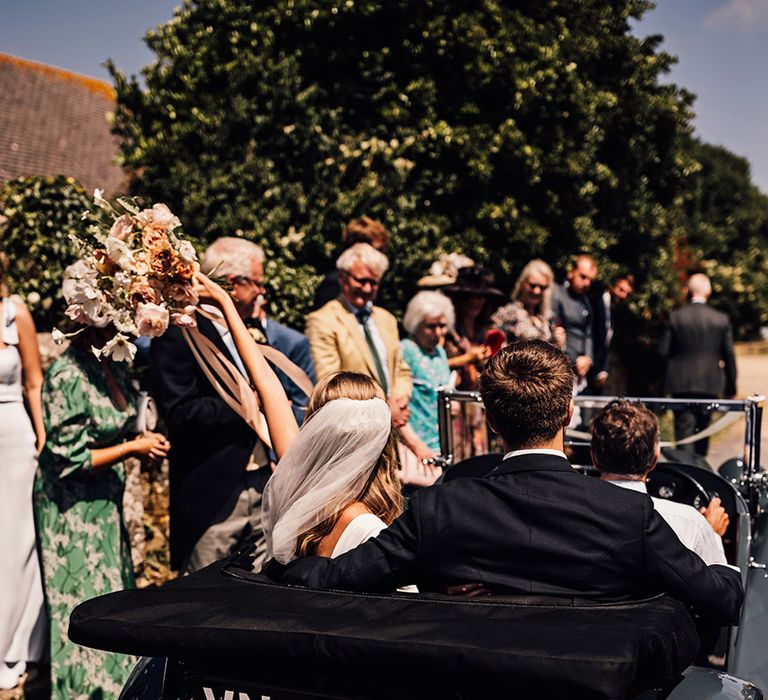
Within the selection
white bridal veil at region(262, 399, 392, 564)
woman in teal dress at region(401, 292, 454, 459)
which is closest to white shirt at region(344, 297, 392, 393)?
woman in teal dress at region(401, 292, 454, 459)

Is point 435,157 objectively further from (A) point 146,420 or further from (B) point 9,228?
(A) point 146,420

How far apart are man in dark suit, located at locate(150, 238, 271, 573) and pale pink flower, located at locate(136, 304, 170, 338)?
93cm

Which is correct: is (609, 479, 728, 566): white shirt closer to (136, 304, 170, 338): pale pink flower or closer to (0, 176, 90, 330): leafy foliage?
(136, 304, 170, 338): pale pink flower

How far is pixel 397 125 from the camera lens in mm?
9008

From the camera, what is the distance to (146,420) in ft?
14.4

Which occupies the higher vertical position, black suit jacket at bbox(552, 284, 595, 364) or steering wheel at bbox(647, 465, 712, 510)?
black suit jacket at bbox(552, 284, 595, 364)

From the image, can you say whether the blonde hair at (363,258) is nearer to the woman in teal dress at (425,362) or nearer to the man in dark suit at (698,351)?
the woman in teal dress at (425,362)

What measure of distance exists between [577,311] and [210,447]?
4.86m

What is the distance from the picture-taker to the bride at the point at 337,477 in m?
2.68

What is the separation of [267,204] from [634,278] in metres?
6.71

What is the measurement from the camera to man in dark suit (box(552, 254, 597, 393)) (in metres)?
8.12

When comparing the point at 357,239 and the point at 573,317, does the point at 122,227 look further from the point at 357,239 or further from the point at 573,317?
the point at 573,317

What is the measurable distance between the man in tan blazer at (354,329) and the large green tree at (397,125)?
6.70 ft

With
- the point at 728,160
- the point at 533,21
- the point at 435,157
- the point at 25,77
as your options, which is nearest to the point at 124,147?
the point at 435,157
